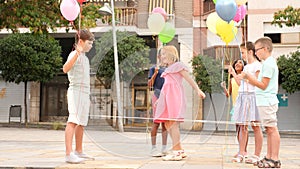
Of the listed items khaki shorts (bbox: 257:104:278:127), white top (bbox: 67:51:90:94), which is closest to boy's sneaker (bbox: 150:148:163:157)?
white top (bbox: 67:51:90:94)

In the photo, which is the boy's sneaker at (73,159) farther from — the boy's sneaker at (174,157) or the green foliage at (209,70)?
the green foliage at (209,70)

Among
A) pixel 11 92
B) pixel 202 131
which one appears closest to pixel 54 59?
pixel 11 92

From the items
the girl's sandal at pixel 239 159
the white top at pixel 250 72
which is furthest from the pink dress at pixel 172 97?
the girl's sandal at pixel 239 159

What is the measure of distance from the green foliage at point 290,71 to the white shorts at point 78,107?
13038 mm

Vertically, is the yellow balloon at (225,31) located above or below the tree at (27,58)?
below

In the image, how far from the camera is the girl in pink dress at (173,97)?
4957mm

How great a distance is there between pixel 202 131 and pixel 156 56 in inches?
49.4

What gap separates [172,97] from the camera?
4988 mm

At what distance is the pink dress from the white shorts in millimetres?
845

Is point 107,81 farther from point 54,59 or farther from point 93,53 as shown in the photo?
point 54,59

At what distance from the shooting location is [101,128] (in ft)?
16.8

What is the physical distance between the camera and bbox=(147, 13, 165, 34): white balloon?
534cm

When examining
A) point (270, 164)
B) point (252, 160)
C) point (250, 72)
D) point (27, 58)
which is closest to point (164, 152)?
point (252, 160)

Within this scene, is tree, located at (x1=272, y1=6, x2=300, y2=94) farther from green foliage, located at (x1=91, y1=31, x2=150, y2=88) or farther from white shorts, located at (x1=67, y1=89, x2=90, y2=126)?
white shorts, located at (x1=67, y1=89, x2=90, y2=126)
